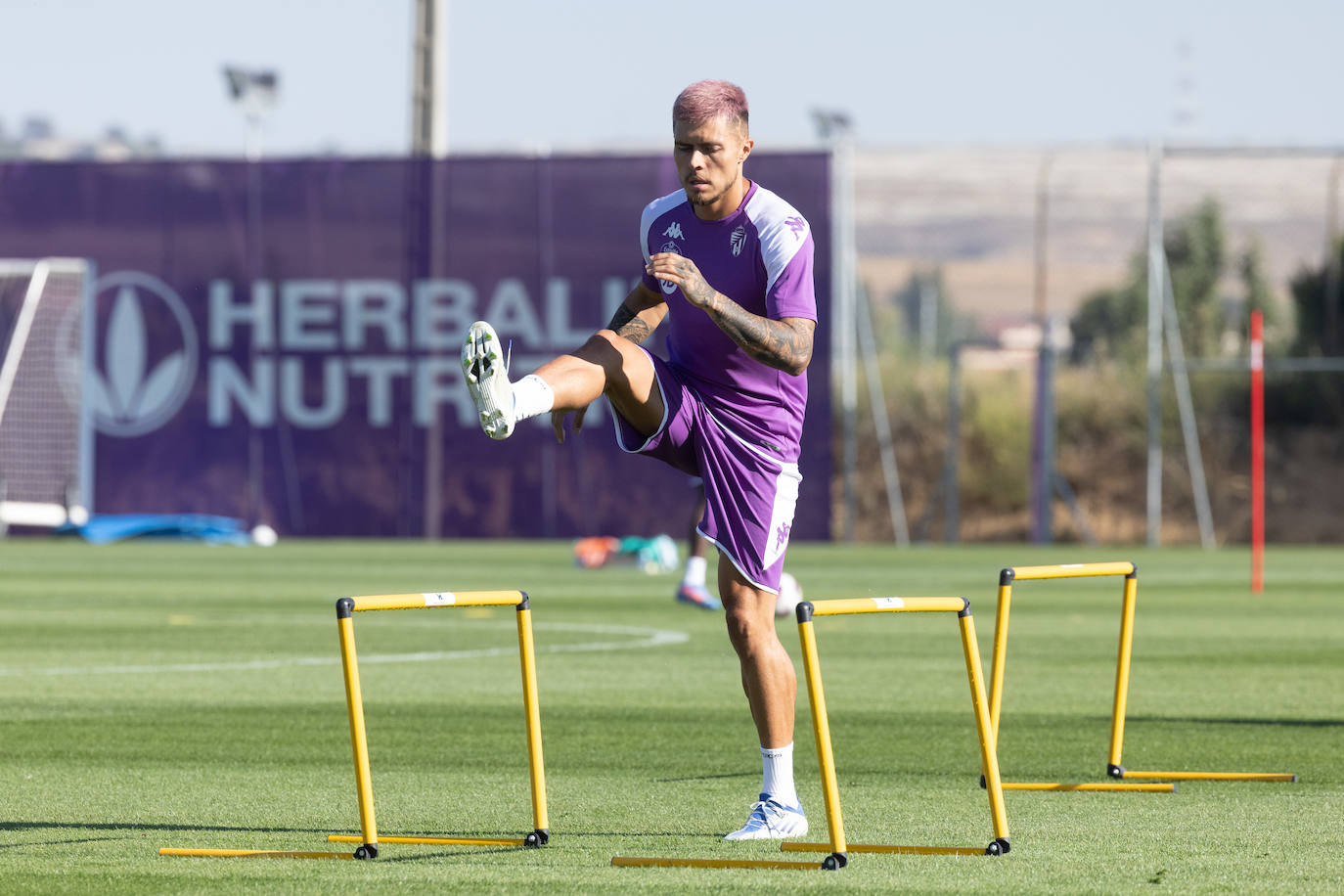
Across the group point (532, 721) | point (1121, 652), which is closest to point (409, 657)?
point (1121, 652)

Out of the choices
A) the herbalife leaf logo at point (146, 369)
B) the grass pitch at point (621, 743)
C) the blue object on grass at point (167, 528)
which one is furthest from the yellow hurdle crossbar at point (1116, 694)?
the herbalife leaf logo at point (146, 369)

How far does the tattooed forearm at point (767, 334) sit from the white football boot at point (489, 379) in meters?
0.65

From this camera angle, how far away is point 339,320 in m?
31.5

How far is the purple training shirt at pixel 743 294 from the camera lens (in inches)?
251

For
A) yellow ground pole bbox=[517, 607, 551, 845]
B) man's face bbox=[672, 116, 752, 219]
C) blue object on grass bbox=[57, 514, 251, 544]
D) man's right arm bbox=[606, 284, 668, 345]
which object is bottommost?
blue object on grass bbox=[57, 514, 251, 544]

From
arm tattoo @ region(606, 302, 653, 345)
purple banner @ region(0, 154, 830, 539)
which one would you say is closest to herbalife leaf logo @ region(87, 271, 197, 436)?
purple banner @ region(0, 154, 830, 539)

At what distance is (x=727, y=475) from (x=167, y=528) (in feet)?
84.6

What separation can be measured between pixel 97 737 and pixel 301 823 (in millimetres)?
2736

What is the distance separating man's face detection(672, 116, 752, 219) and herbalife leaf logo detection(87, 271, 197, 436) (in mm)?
26184

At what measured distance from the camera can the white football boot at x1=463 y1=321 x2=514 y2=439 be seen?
5805mm

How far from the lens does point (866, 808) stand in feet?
23.6

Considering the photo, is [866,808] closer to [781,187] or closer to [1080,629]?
[1080,629]

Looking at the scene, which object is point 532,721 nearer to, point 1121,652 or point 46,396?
point 1121,652

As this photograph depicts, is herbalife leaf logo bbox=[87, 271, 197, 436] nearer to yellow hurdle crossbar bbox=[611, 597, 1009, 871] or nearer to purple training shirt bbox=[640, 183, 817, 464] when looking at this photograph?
purple training shirt bbox=[640, 183, 817, 464]
